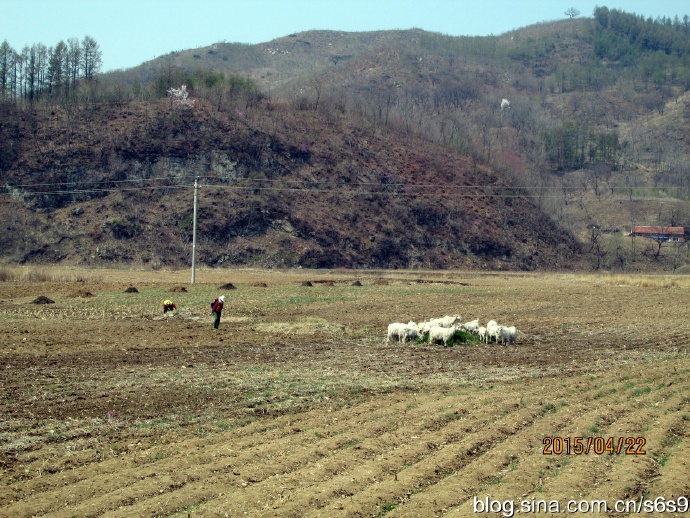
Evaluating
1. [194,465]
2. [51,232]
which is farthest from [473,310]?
[51,232]

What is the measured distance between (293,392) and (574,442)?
668 cm

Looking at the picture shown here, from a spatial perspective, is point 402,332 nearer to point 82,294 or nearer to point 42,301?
point 42,301

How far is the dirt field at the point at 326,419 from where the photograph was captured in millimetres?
10172

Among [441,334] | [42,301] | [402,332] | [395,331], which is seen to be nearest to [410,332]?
[402,332]

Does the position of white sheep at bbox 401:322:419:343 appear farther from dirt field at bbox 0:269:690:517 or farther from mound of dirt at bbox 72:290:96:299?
mound of dirt at bbox 72:290:96:299

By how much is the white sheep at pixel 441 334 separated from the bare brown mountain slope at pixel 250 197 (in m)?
53.8

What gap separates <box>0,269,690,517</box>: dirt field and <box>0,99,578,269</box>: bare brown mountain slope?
159 ft

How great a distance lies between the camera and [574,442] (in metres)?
12.6

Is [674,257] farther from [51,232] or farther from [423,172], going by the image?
[51,232]
